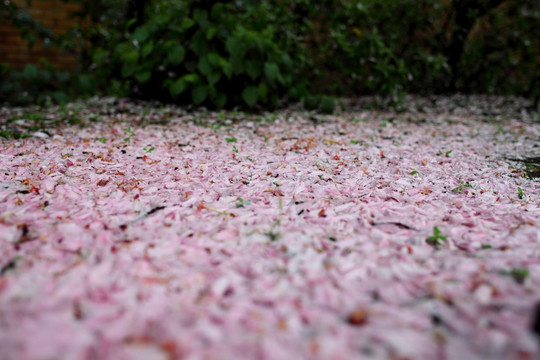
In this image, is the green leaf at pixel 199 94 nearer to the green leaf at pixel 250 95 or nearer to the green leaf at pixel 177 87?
the green leaf at pixel 177 87

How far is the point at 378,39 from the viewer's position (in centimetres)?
547

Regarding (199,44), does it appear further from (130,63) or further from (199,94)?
(130,63)

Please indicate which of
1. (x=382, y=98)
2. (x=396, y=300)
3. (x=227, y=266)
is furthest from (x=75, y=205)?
(x=382, y=98)

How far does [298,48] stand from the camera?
227 inches

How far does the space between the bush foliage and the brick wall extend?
0.95ft

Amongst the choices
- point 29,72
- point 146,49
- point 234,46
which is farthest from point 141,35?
point 29,72

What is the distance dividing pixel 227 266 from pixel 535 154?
3.62 meters

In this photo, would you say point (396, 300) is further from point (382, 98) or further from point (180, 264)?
point (382, 98)

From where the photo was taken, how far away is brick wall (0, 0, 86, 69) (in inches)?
236

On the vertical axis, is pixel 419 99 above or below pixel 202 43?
below

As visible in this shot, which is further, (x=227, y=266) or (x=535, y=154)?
(x=535, y=154)

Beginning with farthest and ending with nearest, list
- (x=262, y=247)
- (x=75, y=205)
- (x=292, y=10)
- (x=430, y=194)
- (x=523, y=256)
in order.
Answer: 1. (x=292, y=10)
2. (x=430, y=194)
3. (x=75, y=205)
4. (x=262, y=247)
5. (x=523, y=256)

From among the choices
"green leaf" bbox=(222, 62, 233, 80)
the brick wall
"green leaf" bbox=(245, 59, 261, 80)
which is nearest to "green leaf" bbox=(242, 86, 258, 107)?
"green leaf" bbox=(245, 59, 261, 80)

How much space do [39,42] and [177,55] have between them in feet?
10.6
